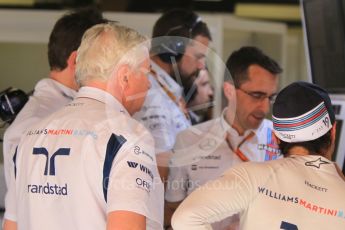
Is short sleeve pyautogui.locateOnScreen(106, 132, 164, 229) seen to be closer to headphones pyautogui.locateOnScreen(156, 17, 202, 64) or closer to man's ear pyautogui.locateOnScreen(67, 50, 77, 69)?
man's ear pyautogui.locateOnScreen(67, 50, 77, 69)

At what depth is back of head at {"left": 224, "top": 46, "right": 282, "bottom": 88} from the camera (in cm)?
208

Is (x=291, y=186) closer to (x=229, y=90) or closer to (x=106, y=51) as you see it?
(x=106, y=51)

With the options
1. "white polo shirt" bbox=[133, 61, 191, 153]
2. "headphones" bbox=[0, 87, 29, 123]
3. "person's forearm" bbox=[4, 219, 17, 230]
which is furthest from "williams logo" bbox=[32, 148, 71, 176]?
"white polo shirt" bbox=[133, 61, 191, 153]

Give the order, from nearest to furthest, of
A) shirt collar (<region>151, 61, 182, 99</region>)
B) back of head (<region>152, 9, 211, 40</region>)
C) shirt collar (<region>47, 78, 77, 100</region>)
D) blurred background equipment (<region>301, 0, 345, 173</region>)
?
1. shirt collar (<region>47, 78, 77, 100</region>)
2. blurred background equipment (<region>301, 0, 345, 173</region>)
3. shirt collar (<region>151, 61, 182, 99</region>)
4. back of head (<region>152, 9, 211, 40</region>)

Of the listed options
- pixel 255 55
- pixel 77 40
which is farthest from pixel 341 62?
pixel 77 40

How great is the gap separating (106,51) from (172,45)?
1.00 metres

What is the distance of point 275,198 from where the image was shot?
1.30m

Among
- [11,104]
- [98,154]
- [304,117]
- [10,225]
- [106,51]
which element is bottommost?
[10,225]

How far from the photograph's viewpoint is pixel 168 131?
2186mm

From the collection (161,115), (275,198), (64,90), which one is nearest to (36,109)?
(64,90)

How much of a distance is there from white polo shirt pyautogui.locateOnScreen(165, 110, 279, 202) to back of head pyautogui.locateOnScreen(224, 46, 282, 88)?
0.17m

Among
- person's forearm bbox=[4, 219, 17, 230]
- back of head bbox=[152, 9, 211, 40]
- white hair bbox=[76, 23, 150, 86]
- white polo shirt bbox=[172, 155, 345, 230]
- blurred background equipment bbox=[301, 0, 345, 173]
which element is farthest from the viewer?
back of head bbox=[152, 9, 211, 40]

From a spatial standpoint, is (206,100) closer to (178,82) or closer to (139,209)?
(178,82)

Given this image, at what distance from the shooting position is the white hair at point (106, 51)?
54.4 inches
